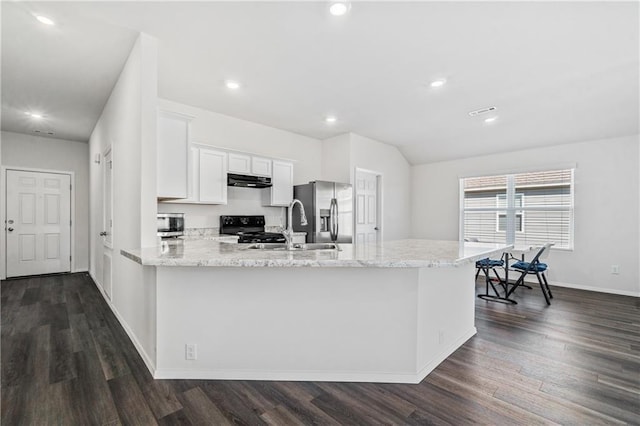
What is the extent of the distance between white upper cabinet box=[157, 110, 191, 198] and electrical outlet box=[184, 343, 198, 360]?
1.60 metres

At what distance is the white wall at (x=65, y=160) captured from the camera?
17.7 ft

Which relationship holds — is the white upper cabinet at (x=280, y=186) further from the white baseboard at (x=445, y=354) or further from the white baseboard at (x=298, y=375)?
the white baseboard at (x=445, y=354)

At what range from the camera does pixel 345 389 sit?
2027 millimetres

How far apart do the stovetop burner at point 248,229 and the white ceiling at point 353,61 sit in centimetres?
160

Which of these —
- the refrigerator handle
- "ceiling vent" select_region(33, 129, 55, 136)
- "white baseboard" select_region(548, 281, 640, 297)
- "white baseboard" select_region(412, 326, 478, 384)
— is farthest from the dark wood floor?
"ceiling vent" select_region(33, 129, 55, 136)

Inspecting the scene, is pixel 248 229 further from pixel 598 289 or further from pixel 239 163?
pixel 598 289

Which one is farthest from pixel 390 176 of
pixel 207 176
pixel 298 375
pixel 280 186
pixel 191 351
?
pixel 191 351

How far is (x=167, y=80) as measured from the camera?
11.4 feet

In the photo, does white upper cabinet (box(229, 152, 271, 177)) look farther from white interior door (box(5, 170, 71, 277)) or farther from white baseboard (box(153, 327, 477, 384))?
white interior door (box(5, 170, 71, 277))

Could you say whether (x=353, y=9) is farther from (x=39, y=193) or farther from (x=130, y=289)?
(x=39, y=193)

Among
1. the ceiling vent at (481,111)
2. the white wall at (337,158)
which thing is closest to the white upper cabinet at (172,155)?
the white wall at (337,158)

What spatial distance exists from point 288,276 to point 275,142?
3.64 m

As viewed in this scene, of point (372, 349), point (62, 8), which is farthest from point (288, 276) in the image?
point (62, 8)

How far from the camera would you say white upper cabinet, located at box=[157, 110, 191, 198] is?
3.04 meters
